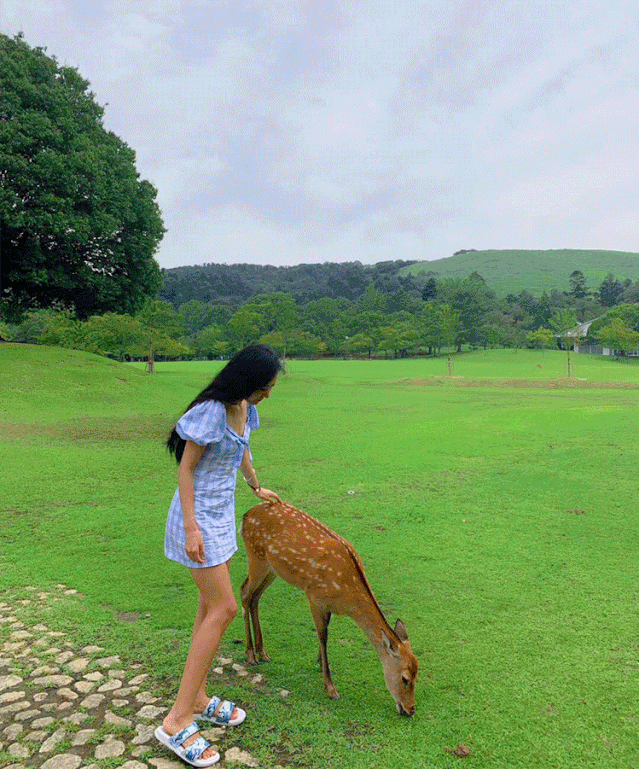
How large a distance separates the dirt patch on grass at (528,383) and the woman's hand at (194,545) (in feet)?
95.7

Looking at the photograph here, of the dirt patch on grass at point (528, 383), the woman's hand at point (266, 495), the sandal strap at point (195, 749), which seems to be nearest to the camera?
the sandal strap at point (195, 749)

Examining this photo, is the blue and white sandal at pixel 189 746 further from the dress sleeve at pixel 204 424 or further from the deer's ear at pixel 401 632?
the dress sleeve at pixel 204 424

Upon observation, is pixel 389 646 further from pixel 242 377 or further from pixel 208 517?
pixel 242 377

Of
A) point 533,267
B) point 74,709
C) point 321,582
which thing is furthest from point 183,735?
point 533,267

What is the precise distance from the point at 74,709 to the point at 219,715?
0.87m

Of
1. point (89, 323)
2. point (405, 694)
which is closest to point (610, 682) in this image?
point (405, 694)

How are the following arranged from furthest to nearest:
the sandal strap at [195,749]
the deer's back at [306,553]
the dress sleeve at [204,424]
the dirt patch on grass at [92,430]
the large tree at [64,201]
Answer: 1. the large tree at [64,201]
2. the dirt patch on grass at [92,430]
3. the deer's back at [306,553]
4. the dress sleeve at [204,424]
5. the sandal strap at [195,749]

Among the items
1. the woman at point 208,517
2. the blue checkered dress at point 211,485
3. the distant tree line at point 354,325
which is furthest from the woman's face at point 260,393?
the distant tree line at point 354,325

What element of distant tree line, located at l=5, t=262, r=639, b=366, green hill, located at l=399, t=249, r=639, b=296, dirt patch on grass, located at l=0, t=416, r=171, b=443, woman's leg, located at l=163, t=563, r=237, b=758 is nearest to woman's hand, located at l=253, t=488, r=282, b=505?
woman's leg, located at l=163, t=563, r=237, b=758

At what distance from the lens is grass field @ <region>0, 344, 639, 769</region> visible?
3025 millimetres

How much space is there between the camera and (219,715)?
300 centimetres

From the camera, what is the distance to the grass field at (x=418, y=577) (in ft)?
9.93

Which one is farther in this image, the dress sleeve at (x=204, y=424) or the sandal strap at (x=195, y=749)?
the dress sleeve at (x=204, y=424)

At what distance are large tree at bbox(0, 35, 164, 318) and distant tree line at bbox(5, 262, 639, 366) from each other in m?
6.01
